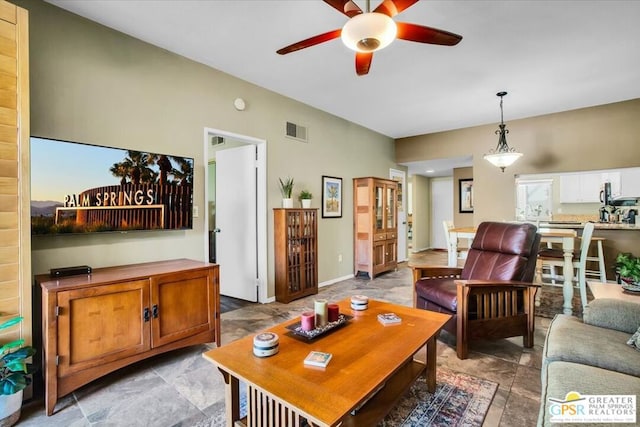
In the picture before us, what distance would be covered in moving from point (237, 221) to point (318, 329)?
266cm

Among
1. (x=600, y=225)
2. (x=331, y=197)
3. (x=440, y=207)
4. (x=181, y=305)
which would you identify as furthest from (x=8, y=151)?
(x=440, y=207)

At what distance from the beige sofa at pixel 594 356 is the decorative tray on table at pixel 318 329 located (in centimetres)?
100

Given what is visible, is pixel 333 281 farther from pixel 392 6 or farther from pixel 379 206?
pixel 392 6

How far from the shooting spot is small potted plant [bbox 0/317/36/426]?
1611 millimetres

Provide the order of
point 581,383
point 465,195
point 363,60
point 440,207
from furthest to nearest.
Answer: point 440,207
point 465,195
point 363,60
point 581,383

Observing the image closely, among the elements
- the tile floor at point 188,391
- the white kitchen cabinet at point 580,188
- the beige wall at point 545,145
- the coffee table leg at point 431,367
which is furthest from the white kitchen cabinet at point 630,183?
the coffee table leg at point 431,367

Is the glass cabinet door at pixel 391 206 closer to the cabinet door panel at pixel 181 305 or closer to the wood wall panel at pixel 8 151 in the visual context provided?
the cabinet door panel at pixel 181 305

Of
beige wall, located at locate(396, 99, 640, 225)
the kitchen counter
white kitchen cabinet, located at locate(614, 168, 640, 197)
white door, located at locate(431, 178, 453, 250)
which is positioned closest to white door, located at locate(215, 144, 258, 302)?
beige wall, located at locate(396, 99, 640, 225)

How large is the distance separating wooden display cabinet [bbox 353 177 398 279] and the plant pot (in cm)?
437

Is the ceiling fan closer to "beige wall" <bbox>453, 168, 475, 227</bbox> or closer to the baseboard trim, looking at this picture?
the baseboard trim

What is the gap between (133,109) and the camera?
275 cm

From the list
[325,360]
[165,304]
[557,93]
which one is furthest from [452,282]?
[557,93]

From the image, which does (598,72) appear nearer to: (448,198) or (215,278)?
(215,278)

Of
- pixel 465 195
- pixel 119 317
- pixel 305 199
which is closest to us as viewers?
pixel 119 317
